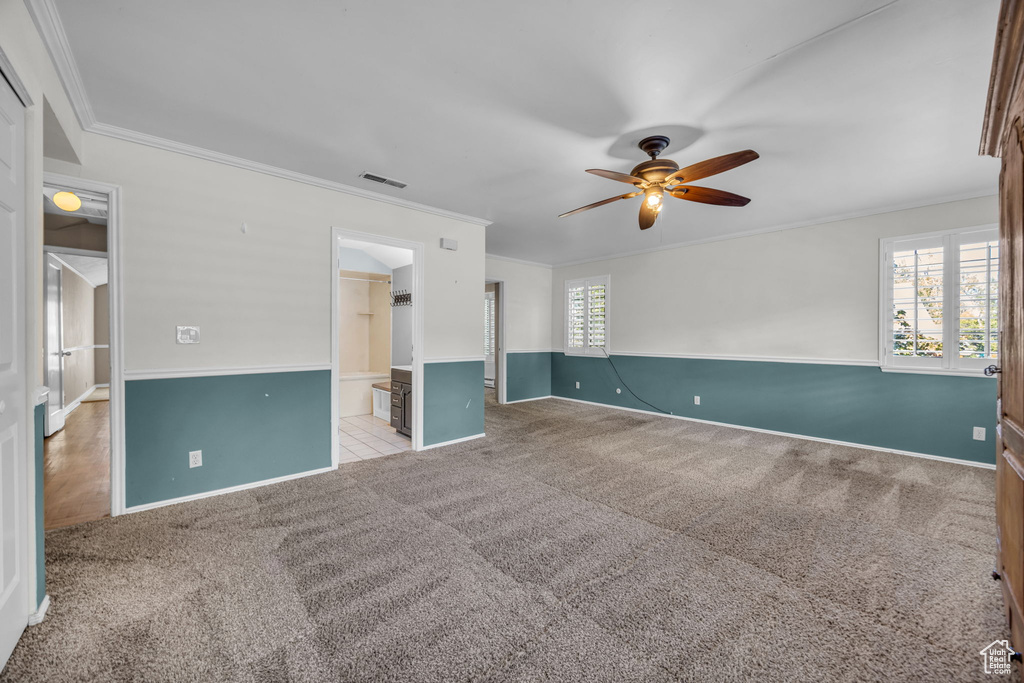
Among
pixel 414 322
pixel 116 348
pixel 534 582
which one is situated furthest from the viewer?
pixel 414 322

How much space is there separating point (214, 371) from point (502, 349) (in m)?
4.48

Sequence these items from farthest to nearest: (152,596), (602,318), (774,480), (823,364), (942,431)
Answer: (602,318)
(823,364)
(942,431)
(774,480)
(152,596)

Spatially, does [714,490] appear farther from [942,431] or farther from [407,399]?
[407,399]

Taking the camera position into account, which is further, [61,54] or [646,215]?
[646,215]

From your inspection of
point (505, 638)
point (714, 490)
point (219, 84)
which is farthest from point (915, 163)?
point (219, 84)

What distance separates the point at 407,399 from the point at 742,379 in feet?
13.9

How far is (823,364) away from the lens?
4715mm

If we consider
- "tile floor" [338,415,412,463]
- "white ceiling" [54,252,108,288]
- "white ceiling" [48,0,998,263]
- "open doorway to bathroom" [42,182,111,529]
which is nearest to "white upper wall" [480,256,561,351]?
"tile floor" [338,415,412,463]

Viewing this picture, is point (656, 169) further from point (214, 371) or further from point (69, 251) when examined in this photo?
point (69, 251)

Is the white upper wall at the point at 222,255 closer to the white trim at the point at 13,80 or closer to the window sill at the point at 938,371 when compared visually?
the white trim at the point at 13,80

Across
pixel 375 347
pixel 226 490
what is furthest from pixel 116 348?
pixel 375 347

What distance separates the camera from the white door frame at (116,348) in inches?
106

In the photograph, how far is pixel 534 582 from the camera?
6.76ft

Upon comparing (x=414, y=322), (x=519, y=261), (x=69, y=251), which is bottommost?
(x=414, y=322)
